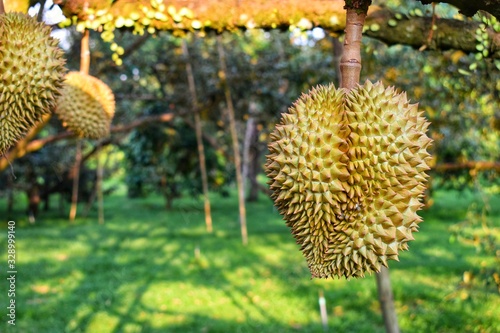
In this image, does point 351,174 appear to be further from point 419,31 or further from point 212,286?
point 212,286

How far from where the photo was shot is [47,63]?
1260 millimetres

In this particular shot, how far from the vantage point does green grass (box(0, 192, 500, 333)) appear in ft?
17.0

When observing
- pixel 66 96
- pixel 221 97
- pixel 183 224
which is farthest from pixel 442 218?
pixel 66 96

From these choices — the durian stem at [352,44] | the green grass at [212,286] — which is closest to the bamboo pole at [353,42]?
the durian stem at [352,44]

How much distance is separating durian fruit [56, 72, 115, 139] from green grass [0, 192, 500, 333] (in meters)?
2.68

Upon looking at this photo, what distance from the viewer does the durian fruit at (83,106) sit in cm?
194

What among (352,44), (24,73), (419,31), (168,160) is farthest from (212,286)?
(168,160)

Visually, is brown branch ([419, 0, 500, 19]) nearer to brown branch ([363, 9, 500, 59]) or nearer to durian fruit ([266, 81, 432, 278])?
durian fruit ([266, 81, 432, 278])

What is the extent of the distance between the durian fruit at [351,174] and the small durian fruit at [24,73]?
1.85 feet

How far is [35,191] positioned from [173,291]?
732 cm

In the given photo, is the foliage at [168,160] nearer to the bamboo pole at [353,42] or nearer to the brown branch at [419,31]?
the brown branch at [419,31]

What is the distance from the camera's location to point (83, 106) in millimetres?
1966

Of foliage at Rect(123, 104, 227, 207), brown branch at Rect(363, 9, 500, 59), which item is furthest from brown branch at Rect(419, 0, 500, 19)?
foliage at Rect(123, 104, 227, 207)

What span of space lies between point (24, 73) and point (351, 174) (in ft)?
2.54
